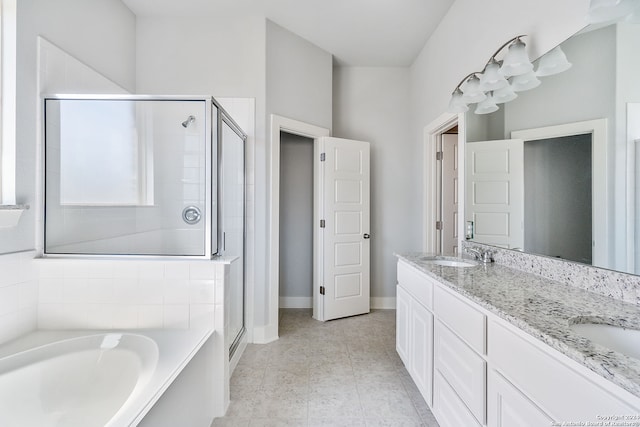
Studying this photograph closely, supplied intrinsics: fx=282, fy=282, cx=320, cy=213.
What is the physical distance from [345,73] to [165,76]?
6.50 ft

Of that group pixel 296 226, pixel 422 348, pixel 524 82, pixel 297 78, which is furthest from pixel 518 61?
pixel 296 226

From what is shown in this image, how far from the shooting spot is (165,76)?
2.65 meters

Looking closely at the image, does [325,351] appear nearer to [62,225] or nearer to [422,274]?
[422,274]

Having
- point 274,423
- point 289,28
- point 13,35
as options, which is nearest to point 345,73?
point 289,28

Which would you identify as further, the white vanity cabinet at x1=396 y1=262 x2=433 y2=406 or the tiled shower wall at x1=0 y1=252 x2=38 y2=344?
the white vanity cabinet at x1=396 y1=262 x2=433 y2=406

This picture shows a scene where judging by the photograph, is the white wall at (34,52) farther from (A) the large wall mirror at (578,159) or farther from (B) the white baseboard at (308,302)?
(A) the large wall mirror at (578,159)

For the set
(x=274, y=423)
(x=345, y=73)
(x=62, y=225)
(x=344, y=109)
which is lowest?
(x=274, y=423)

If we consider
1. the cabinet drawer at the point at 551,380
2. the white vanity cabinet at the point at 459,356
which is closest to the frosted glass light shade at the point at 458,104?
the white vanity cabinet at the point at 459,356

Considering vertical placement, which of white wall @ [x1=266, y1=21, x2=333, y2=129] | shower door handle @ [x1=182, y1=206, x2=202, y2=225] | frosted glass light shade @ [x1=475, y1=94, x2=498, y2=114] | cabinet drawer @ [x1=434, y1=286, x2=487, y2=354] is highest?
white wall @ [x1=266, y1=21, x2=333, y2=129]

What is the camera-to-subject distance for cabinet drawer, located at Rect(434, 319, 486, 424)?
3.50 feet

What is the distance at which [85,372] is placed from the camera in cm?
134

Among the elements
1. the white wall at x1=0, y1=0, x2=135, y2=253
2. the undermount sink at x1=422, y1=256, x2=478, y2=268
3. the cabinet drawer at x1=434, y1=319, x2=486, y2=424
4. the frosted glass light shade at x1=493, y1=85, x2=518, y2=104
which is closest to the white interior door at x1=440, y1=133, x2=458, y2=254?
the undermount sink at x1=422, y1=256, x2=478, y2=268

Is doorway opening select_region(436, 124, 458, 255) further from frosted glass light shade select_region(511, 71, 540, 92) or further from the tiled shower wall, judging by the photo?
the tiled shower wall

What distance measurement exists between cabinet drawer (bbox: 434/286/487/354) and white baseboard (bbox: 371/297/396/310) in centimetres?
204
